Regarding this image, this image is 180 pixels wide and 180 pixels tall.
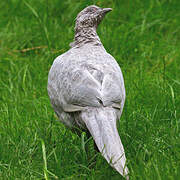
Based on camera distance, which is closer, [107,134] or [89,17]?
[107,134]

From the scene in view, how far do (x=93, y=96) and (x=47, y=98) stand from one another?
2.02 meters

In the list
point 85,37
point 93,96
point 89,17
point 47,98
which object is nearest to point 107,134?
point 93,96

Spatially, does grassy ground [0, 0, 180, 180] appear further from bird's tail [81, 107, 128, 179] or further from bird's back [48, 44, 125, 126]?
bird's back [48, 44, 125, 126]

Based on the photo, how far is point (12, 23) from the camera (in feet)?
23.1

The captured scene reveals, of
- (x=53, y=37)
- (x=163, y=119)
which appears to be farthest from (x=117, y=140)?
(x=53, y=37)

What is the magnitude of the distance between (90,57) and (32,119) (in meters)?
1.30

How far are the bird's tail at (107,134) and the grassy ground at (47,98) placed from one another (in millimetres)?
168

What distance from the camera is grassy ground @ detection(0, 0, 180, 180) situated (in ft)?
12.2

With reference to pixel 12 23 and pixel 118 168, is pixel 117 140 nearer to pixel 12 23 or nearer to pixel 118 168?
pixel 118 168

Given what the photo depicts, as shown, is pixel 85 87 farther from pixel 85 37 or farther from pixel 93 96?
pixel 85 37

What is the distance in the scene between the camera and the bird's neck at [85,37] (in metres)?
4.29

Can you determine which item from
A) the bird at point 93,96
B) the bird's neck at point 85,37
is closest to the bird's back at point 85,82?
the bird at point 93,96

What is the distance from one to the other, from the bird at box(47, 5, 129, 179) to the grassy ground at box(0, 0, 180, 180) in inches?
8.5

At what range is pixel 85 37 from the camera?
4.31 m
